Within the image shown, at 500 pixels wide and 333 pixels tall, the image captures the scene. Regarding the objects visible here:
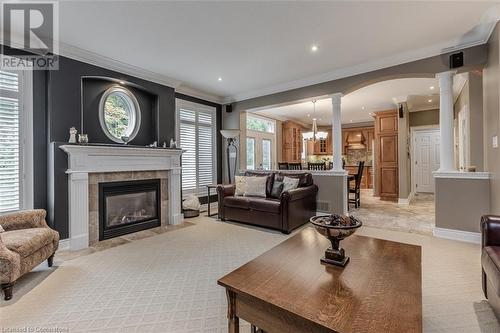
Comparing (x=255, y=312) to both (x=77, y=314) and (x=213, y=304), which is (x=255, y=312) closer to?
(x=213, y=304)

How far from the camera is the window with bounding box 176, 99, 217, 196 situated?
5.33m

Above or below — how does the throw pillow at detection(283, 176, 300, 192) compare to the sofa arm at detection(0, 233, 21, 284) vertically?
above

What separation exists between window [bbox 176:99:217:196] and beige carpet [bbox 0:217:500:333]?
89.0 inches

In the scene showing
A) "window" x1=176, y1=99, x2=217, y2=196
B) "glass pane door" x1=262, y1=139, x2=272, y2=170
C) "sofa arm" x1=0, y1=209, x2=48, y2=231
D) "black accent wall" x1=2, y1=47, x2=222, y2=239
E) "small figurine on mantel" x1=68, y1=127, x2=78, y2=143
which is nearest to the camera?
"sofa arm" x1=0, y1=209, x2=48, y2=231

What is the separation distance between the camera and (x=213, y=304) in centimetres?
198

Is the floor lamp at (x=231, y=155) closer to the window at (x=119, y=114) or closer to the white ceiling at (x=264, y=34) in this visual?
the white ceiling at (x=264, y=34)

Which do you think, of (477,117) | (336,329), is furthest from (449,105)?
(336,329)

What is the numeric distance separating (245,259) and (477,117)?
4652mm

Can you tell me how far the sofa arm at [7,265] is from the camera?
199 cm

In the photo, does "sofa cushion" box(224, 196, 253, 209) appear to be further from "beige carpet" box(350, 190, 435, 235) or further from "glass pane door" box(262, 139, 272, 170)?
"glass pane door" box(262, 139, 272, 170)

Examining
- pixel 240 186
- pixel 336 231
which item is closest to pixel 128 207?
pixel 240 186

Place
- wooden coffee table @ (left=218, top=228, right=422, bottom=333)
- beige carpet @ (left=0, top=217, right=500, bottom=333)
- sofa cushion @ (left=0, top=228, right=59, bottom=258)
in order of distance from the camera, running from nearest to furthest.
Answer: wooden coffee table @ (left=218, top=228, right=422, bottom=333), beige carpet @ (left=0, top=217, right=500, bottom=333), sofa cushion @ (left=0, top=228, right=59, bottom=258)

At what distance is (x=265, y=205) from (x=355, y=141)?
6942 mm

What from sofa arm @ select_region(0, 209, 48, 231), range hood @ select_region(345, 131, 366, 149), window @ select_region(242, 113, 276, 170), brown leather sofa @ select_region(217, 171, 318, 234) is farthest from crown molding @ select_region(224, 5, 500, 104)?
range hood @ select_region(345, 131, 366, 149)
